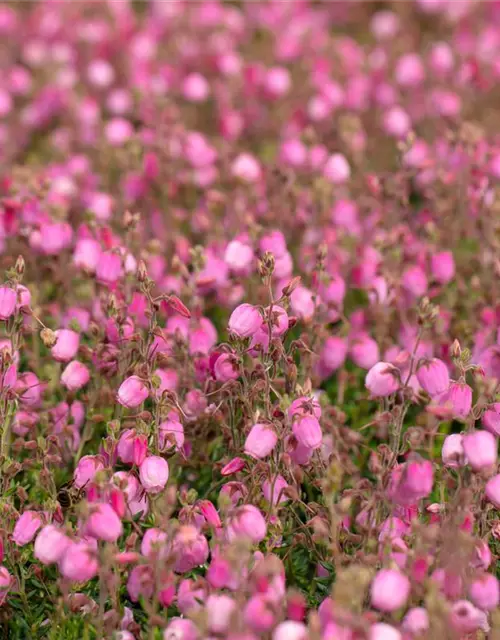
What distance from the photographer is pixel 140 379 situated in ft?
8.42

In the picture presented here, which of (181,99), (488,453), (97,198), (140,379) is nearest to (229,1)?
(181,99)

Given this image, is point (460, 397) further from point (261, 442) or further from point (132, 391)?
point (132, 391)

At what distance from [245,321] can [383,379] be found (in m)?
0.38

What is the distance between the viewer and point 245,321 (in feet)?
8.38

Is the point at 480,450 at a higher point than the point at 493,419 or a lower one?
higher

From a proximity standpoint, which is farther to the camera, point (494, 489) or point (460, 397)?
point (460, 397)

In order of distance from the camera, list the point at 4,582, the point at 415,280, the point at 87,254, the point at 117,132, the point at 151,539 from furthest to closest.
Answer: the point at 117,132
the point at 415,280
the point at 87,254
the point at 4,582
the point at 151,539

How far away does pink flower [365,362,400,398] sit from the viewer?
2.58 m

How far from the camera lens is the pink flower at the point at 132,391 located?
256 centimetres

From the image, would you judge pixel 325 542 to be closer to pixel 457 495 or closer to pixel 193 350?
pixel 457 495

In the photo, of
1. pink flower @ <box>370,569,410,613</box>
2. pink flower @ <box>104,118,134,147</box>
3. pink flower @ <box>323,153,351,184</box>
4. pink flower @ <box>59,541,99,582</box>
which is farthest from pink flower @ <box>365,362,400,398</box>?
pink flower @ <box>104,118,134,147</box>

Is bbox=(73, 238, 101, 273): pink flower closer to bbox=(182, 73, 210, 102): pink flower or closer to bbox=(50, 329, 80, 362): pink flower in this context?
bbox=(50, 329, 80, 362): pink flower

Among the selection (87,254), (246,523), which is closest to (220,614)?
(246,523)

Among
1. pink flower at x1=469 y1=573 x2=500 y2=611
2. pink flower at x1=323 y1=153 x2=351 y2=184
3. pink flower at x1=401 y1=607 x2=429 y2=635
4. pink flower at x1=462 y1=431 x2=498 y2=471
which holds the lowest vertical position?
pink flower at x1=323 y1=153 x2=351 y2=184
